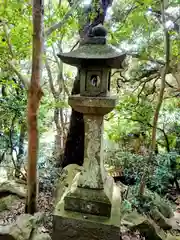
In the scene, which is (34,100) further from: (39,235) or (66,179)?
(39,235)

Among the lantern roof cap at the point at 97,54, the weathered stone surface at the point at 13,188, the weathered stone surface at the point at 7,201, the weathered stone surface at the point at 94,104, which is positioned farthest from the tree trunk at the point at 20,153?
the lantern roof cap at the point at 97,54

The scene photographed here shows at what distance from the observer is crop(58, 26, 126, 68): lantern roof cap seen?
2.49 metres

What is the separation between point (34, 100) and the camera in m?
3.05

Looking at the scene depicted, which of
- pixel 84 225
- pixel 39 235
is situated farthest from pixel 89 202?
pixel 39 235

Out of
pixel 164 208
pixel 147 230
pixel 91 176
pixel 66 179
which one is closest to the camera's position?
pixel 91 176

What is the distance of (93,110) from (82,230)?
5.04 ft

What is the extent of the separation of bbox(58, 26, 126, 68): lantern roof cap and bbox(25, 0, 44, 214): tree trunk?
50 centimetres

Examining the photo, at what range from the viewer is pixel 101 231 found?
2.72m

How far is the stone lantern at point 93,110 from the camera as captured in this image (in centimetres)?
262

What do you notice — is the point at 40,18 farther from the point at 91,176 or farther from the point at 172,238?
the point at 172,238

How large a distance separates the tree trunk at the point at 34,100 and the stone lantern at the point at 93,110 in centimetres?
51

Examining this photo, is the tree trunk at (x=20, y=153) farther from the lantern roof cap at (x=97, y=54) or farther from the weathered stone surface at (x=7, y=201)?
the lantern roof cap at (x=97, y=54)

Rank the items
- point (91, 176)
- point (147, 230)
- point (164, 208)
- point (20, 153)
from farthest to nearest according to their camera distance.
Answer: point (20, 153), point (164, 208), point (147, 230), point (91, 176)

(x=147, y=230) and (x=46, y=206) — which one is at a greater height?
(x=46, y=206)
